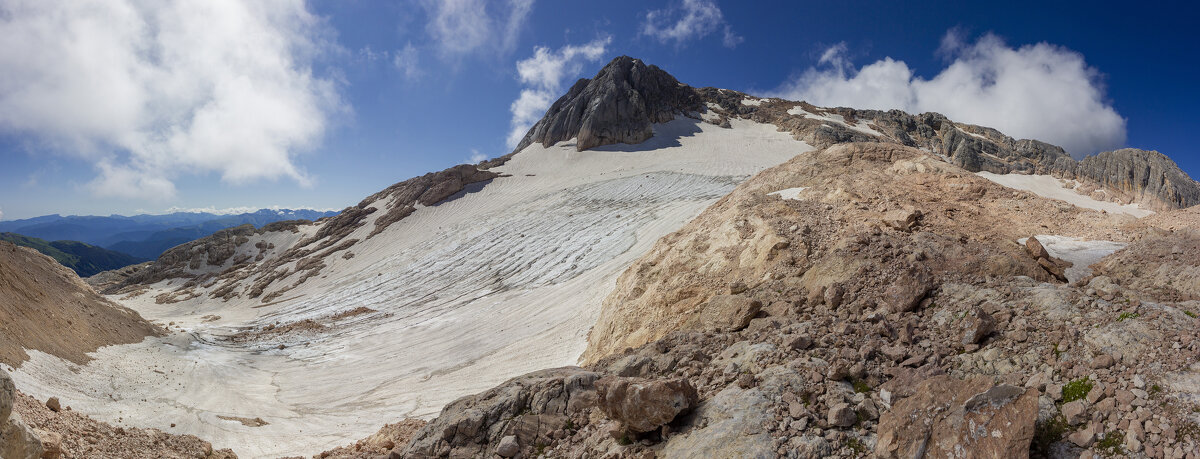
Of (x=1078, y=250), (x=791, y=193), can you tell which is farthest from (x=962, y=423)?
(x=791, y=193)

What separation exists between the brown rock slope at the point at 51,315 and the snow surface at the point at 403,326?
54 cm

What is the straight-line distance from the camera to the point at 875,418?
15.6 feet

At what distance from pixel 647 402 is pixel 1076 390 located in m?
4.01

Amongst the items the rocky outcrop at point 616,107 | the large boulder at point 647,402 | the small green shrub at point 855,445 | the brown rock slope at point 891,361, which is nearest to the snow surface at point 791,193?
the brown rock slope at point 891,361

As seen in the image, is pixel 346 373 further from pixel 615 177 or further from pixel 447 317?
pixel 615 177

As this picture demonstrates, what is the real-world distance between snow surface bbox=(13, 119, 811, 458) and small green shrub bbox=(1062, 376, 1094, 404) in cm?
1082

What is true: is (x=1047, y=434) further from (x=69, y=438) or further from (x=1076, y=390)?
(x=69, y=438)

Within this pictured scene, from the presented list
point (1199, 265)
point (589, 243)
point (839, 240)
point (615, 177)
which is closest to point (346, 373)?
point (589, 243)

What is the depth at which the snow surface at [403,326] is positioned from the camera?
460 inches

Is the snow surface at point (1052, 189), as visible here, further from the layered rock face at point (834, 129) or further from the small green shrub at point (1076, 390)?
the small green shrub at point (1076, 390)

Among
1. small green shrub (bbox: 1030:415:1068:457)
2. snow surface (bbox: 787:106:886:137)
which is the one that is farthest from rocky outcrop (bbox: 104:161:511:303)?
snow surface (bbox: 787:106:886:137)

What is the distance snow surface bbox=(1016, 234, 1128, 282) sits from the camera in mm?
7771

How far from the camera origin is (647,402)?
5383 millimetres

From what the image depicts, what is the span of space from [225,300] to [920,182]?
138 feet
